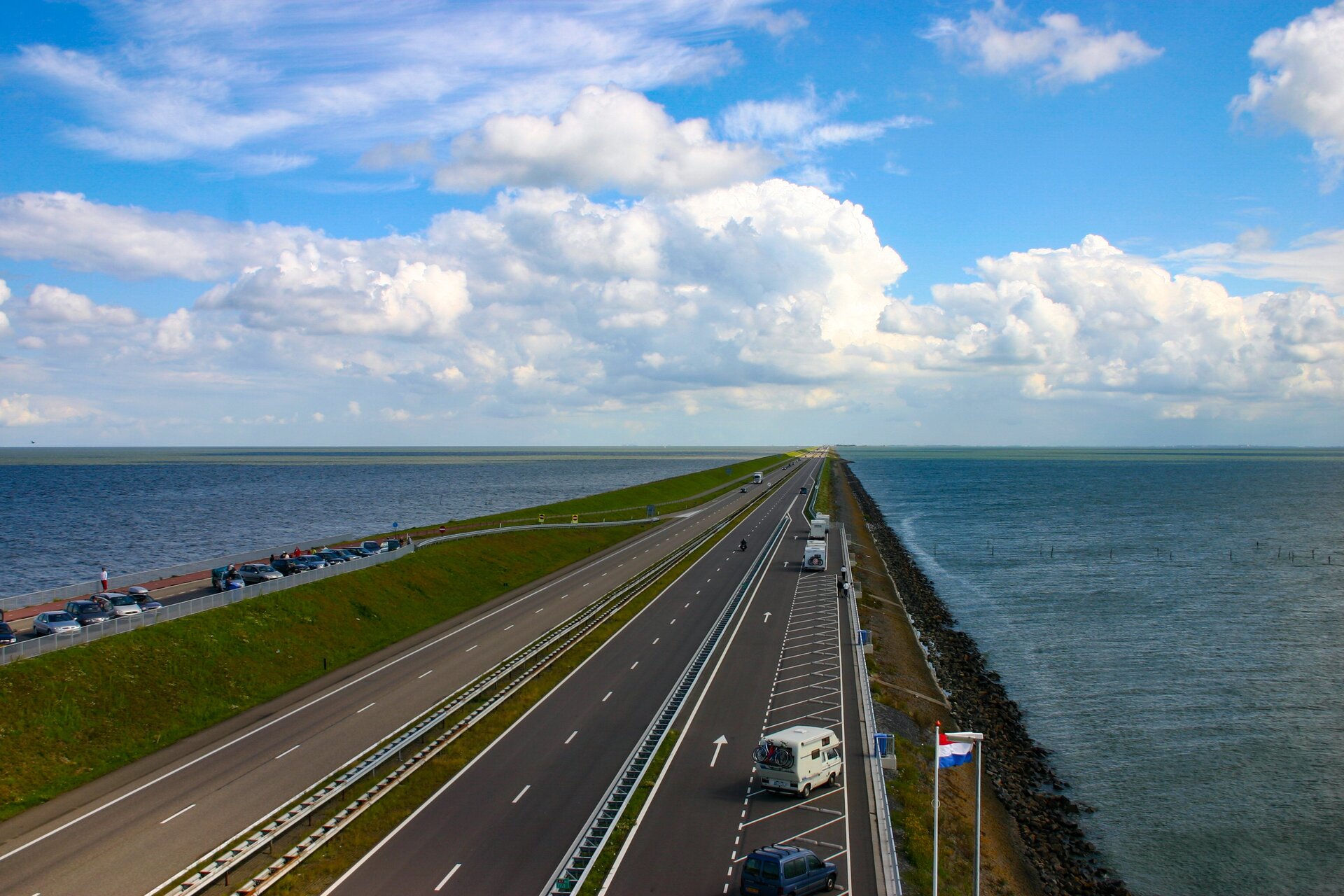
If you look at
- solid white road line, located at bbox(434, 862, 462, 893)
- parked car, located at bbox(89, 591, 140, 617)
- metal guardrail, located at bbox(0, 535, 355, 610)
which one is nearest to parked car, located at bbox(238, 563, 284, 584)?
metal guardrail, located at bbox(0, 535, 355, 610)

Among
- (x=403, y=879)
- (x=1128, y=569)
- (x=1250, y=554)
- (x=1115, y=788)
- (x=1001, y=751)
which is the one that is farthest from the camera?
(x=1250, y=554)

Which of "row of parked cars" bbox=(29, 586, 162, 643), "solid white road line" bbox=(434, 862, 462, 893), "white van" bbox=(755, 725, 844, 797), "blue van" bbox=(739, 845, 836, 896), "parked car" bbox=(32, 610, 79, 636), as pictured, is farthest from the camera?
"row of parked cars" bbox=(29, 586, 162, 643)

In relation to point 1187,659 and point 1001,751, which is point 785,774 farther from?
point 1187,659

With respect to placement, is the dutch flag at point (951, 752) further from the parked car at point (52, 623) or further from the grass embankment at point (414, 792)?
the parked car at point (52, 623)

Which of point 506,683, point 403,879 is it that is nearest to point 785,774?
point 403,879

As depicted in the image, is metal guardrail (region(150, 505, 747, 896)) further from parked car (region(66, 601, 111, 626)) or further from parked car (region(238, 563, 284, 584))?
parked car (region(66, 601, 111, 626))

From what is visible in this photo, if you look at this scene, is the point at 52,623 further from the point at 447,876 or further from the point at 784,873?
the point at 784,873
